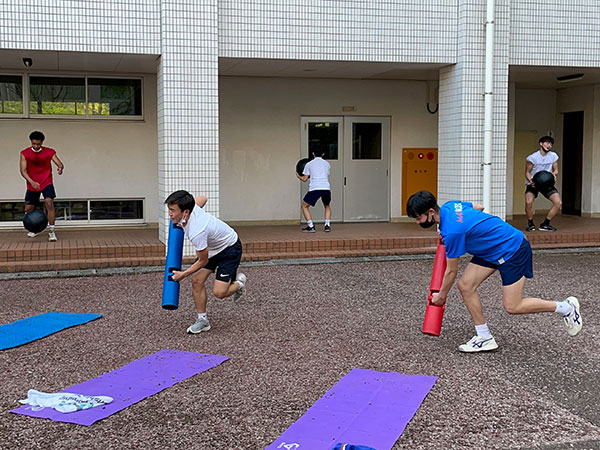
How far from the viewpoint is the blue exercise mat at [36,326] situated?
6241 mm

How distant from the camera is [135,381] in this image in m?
5.14

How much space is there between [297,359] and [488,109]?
691cm

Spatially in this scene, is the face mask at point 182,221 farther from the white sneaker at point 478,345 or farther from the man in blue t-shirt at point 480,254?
the white sneaker at point 478,345

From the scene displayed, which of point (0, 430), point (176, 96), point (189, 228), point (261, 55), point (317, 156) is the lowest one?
point (0, 430)

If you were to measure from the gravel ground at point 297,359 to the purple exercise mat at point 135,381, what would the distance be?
0.08 metres

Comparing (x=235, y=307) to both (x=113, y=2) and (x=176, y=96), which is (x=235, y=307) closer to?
(x=176, y=96)

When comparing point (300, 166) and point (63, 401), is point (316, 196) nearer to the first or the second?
point (300, 166)

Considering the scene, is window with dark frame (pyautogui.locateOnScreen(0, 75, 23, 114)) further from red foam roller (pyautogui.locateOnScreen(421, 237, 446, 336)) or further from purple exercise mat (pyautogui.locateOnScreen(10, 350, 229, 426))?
red foam roller (pyautogui.locateOnScreen(421, 237, 446, 336))

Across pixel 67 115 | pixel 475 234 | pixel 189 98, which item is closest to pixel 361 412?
pixel 475 234

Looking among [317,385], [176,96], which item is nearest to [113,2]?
[176,96]

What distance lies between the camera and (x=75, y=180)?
41.4 feet

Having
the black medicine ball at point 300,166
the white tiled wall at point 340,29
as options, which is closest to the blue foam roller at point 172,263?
the white tiled wall at point 340,29

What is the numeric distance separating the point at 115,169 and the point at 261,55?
12.4 feet

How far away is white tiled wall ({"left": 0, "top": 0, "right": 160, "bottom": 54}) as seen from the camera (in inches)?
381
